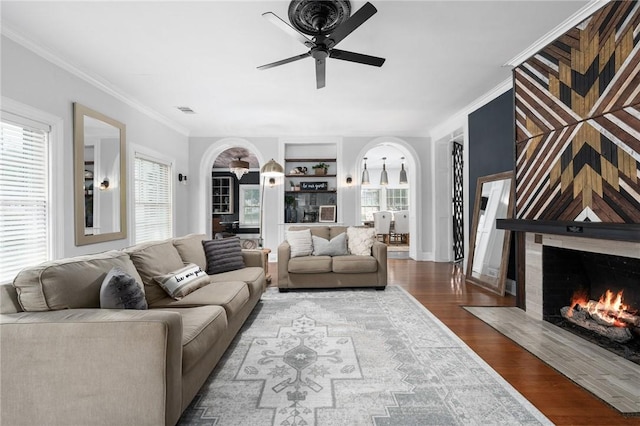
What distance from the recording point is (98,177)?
Result: 4.09 m

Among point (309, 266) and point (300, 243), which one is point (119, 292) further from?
point (300, 243)

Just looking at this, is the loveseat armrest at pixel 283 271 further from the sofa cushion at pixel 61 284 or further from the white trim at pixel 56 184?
the sofa cushion at pixel 61 284

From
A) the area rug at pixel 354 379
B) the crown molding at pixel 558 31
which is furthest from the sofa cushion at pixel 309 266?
the crown molding at pixel 558 31

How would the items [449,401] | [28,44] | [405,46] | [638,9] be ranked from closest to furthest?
[449,401], [638,9], [28,44], [405,46]

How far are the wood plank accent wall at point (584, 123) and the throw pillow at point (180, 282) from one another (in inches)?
134

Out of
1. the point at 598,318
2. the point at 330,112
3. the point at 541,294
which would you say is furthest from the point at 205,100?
the point at 598,318

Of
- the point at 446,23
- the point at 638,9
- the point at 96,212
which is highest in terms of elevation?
the point at 446,23

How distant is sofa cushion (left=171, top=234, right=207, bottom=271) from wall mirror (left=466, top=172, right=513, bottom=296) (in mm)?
3775

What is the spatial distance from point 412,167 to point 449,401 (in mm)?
5825

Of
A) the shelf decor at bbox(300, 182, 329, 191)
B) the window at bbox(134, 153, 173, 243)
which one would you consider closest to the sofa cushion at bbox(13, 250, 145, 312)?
the window at bbox(134, 153, 173, 243)

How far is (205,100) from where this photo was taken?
4980 millimetres

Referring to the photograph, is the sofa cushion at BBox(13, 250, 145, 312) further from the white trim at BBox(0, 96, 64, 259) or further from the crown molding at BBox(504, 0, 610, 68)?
the crown molding at BBox(504, 0, 610, 68)

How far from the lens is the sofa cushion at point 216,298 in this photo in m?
2.51

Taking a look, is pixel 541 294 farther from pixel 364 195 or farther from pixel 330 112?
pixel 364 195
